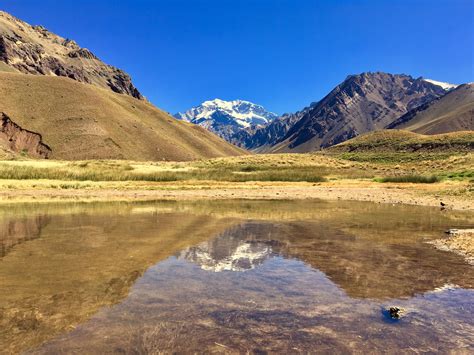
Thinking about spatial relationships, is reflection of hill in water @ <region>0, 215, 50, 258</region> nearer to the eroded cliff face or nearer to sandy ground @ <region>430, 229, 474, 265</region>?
sandy ground @ <region>430, 229, 474, 265</region>

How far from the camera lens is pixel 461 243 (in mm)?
14570

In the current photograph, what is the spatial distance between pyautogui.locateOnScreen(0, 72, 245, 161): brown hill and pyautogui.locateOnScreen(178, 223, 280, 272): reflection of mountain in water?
119967mm

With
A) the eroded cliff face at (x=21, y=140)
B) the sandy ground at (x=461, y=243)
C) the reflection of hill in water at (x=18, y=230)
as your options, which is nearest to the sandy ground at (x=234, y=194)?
the sandy ground at (x=461, y=243)

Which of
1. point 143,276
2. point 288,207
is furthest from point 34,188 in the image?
point 143,276

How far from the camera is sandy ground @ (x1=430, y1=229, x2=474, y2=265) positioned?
13.1m

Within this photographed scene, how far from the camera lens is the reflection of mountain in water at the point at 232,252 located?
12074 millimetres

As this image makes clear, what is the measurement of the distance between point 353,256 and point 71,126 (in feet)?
466

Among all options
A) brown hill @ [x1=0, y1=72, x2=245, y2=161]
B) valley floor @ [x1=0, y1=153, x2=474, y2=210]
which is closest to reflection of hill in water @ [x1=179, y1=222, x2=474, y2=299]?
valley floor @ [x1=0, y1=153, x2=474, y2=210]

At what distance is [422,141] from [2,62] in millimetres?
196259

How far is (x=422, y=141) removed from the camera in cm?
12681

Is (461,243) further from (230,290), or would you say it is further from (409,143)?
(409,143)

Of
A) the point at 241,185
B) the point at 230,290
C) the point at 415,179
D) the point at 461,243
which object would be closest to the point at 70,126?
the point at 241,185

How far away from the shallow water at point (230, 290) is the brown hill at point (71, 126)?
12063 cm

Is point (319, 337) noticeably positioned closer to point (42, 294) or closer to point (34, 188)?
point (42, 294)
